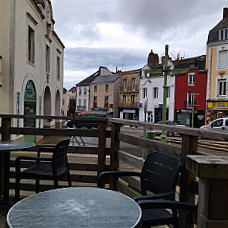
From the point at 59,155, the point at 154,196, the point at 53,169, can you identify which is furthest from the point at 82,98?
the point at 154,196

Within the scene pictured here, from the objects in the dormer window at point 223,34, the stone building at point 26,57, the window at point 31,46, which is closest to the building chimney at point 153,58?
the dormer window at point 223,34

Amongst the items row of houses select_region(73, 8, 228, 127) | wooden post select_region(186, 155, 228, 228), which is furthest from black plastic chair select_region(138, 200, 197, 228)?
row of houses select_region(73, 8, 228, 127)

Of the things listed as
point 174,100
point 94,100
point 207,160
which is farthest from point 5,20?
point 94,100

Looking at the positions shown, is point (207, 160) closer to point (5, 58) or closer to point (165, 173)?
point (165, 173)

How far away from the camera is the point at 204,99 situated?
25.5 metres

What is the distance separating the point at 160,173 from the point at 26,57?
859cm

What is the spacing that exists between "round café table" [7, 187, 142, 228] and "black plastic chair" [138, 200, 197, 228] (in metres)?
0.20

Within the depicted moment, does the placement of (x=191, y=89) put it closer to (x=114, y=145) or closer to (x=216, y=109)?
(x=216, y=109)

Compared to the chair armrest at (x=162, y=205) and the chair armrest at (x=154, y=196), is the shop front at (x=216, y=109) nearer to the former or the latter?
the chair armrest at (x=154, y=196)

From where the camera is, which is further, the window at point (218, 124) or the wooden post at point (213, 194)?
the window at point (218, 124)

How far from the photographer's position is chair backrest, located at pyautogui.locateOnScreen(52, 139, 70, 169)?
9.72 ft

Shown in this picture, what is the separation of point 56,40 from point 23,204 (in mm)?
14781

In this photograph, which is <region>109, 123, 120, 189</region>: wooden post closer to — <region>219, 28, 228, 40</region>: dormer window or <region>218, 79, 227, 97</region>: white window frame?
<region>218, 79, 227, 97</region>: white window frame

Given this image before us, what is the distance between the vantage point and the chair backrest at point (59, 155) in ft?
9.72
